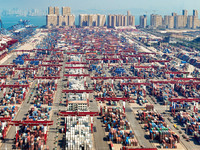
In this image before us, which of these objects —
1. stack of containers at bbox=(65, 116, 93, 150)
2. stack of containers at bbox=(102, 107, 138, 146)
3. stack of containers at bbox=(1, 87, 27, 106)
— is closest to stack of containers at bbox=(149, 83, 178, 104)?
stack of containers at bbox=(102, 107, 138, 146)

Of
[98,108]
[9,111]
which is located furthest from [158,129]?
[9,111]

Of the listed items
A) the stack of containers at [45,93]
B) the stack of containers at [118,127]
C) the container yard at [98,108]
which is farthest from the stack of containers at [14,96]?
the stack of containers at [118,127]

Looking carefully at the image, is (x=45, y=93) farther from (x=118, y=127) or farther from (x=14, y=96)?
(x=118, y=127)

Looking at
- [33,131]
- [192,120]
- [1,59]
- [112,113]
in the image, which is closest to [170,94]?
[192,120]

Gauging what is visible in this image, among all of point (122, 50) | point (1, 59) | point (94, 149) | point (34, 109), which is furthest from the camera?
point (122, 50)

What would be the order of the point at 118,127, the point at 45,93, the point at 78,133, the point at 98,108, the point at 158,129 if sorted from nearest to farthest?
the point at 78,133 → the point at 158,129 → the point at 118,127 → the point at 98,108 → the point at 45,93

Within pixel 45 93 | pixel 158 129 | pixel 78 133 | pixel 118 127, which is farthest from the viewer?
pixel 45 93

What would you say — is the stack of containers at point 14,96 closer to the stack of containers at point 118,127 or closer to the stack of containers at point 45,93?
the stack of containers at point 45,93

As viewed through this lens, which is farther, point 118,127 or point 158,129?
point 118,127

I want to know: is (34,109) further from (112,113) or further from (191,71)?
(191,71)

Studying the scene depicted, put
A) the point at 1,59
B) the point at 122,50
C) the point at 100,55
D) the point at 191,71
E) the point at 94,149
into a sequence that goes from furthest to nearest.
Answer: the point at 122,50, the point at 100,55, the point at 1,59, the point at 191,71, the point at 94,149
